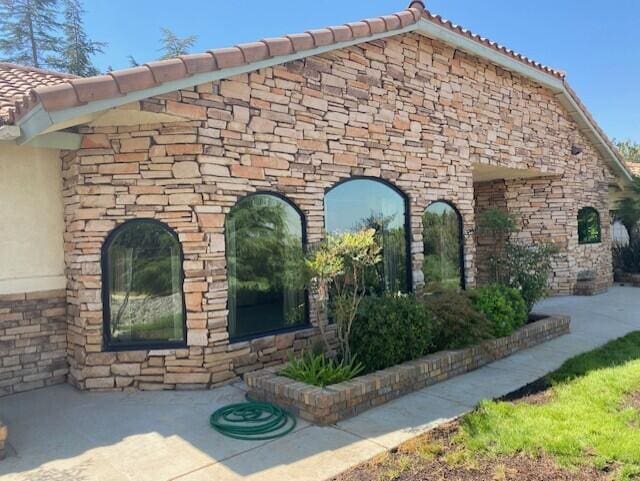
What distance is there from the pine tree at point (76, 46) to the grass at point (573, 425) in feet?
99.0

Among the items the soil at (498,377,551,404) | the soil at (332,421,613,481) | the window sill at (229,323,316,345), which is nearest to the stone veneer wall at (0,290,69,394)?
the window sill at (229,323,316,345)

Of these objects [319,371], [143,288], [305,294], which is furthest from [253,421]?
[305,294]

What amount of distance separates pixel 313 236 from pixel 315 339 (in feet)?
→ 5.77

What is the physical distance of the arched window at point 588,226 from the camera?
16.0m

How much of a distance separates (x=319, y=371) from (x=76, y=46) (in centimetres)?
2993

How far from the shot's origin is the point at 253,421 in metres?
5.58

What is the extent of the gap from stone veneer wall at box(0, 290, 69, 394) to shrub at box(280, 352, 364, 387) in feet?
12.3

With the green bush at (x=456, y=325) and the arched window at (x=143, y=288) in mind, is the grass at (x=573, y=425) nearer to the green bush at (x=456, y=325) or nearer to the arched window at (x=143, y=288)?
the green bush at (x=456, y=325)

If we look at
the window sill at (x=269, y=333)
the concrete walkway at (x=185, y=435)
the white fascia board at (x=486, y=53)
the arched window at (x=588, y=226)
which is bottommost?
the concrete walkway at (x=185, y=435)

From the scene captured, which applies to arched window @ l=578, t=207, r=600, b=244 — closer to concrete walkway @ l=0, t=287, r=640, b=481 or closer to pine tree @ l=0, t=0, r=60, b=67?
concrete walkway @ l=0, t=287, r=640, b=481

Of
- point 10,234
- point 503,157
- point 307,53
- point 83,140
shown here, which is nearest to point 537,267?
point 503,157

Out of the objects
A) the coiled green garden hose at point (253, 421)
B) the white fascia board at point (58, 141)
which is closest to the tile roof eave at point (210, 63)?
the white fascia board at point (58, 141)

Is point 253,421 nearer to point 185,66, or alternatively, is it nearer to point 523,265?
point 185,66

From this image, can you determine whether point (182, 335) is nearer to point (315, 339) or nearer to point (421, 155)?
point (315, 339)
